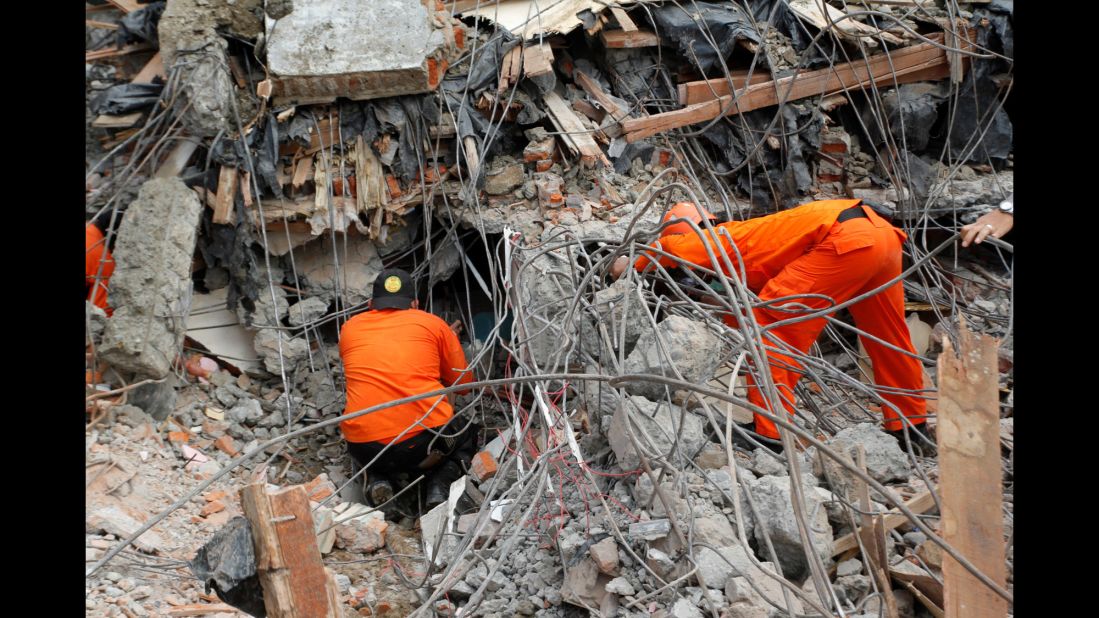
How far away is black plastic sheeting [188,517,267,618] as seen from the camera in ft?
6.12

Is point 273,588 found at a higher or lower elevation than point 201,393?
higher

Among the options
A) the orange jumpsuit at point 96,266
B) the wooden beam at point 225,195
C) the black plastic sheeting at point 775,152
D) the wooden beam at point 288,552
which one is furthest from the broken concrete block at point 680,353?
the orange jumpsuit at point 96,266

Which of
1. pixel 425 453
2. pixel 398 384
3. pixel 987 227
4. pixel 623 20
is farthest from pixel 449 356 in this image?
pixel 987 227

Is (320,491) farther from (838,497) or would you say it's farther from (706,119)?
(706,119)

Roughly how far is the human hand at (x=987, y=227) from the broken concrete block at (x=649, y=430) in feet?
4.69

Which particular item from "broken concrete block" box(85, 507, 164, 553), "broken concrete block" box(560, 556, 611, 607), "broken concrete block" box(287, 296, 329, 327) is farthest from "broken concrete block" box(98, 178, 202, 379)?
"broken concrete block" box(560, 556, 611, 607)

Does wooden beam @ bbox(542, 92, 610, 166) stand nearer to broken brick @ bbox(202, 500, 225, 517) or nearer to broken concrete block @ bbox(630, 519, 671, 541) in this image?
broken brick @ bbox(202, 500, 225, 517)

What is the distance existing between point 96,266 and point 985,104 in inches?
248

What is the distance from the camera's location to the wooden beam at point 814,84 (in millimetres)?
5844

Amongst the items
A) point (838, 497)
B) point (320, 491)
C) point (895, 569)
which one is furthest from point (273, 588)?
point (320, 491)

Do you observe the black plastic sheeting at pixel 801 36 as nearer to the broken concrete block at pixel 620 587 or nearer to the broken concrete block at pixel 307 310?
the broken concrete block at pixel 307 310

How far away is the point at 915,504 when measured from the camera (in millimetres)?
3137

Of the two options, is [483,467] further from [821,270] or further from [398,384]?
[821,270]
